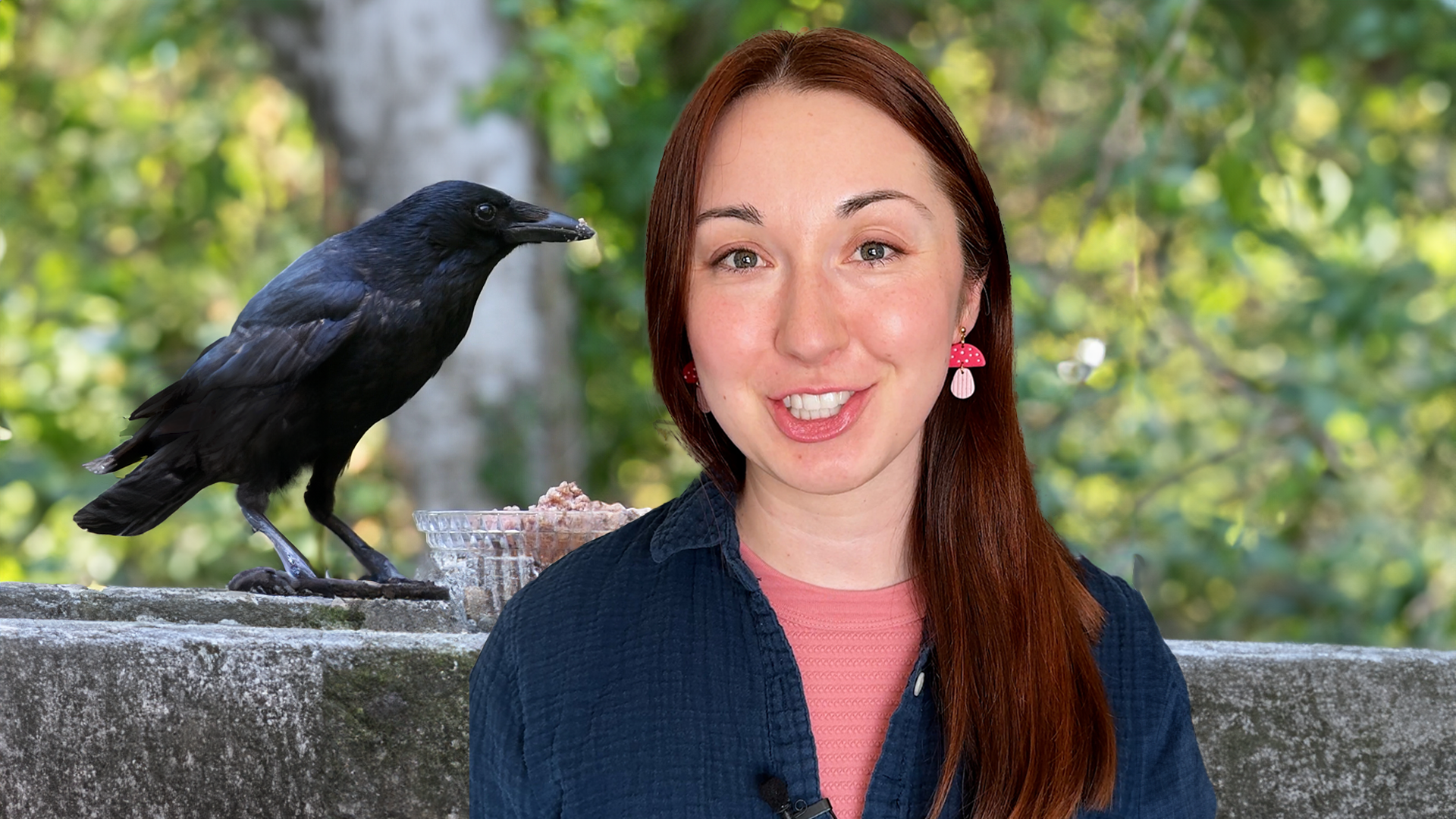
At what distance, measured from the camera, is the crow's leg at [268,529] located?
1.93 m

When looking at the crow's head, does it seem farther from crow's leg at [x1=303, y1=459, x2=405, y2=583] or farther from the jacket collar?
the jacket collar

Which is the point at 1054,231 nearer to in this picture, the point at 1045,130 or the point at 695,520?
the point at 1045,130

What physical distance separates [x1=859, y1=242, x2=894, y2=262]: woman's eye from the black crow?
0.63 m

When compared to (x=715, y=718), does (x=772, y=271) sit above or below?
Answer: above

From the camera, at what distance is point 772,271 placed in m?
1.29

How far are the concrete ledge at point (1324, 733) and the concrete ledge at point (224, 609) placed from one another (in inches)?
38.9

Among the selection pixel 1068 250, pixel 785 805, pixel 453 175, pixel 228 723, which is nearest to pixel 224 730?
pixel 228 723

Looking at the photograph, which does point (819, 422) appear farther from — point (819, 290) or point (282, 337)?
point (282, 337)

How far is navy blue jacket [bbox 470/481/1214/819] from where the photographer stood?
1.27m

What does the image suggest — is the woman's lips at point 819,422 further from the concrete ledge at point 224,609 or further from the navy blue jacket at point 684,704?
the concrete ledge at point 224,609

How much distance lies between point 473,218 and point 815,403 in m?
0.82

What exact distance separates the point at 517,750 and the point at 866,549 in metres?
0.39

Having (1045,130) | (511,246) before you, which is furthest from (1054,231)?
(511,246)

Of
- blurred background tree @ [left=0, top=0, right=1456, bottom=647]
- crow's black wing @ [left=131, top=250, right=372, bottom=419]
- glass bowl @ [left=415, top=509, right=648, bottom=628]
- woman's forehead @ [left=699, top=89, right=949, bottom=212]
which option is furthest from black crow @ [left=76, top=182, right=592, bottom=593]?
blurred background tree @ [left=0, top=0, right=1456, bottom=647]
